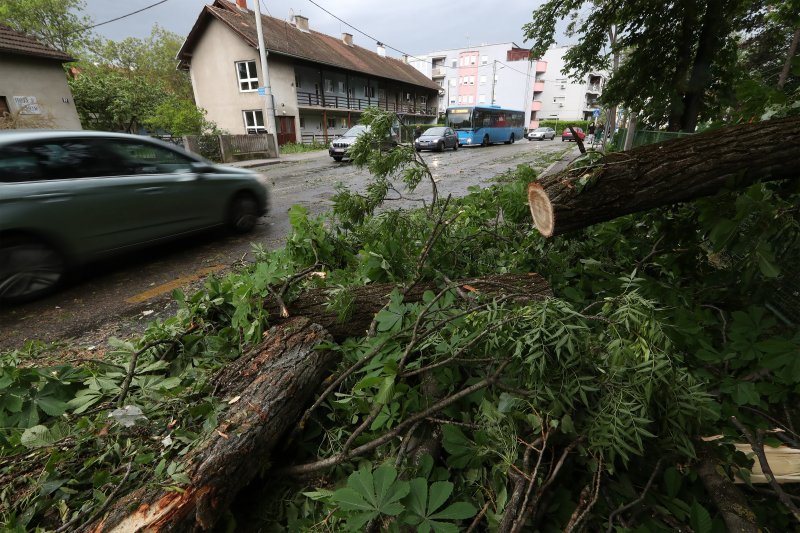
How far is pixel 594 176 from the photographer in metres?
2.22

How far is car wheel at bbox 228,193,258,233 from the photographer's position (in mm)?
5736

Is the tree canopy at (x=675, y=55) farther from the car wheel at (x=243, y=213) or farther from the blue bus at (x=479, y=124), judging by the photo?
the blue bus at (x=479, y=124)

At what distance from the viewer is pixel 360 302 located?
91.2 inches

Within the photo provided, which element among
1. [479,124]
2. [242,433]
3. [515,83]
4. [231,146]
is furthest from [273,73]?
[515,83]

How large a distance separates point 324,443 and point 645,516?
1.37m

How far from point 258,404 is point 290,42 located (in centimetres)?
3079

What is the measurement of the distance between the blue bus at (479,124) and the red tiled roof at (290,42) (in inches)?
434

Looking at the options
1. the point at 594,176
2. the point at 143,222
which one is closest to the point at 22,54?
the point at 143,222

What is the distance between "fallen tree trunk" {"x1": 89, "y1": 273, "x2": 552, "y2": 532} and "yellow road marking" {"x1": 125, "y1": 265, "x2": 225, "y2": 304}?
2.34 m

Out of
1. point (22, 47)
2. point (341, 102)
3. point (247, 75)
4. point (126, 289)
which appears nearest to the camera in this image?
point (126, 289)

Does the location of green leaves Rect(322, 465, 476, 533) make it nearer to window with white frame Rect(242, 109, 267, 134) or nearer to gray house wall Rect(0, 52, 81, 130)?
gray house wall Rect(0, 52, 81, 130)

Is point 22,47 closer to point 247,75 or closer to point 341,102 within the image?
point 247,75

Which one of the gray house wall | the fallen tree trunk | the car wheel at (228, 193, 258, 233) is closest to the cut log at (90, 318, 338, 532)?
the fallen tree trunk

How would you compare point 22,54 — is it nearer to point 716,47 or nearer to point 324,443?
point 324,443
